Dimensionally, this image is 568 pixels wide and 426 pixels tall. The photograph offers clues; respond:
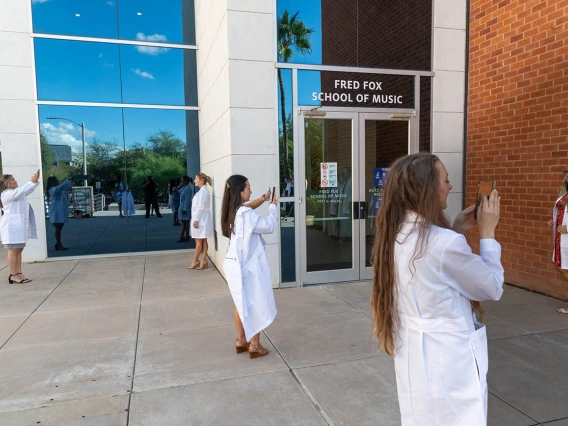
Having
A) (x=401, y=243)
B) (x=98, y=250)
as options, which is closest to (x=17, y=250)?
(x=98, y=250)

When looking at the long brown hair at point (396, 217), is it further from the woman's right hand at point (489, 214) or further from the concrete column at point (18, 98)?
the concrete column at point (18, 98)

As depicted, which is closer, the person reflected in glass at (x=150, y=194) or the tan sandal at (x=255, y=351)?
the tan sandal at (x=255, y=351)

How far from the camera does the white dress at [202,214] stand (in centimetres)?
765

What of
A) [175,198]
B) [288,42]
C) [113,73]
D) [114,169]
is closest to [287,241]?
[288,42]

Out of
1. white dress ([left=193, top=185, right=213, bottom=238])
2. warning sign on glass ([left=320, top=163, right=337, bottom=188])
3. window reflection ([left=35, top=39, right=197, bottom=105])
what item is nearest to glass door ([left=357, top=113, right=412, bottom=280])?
warning sign on glass ([left=320, top=163, right=337, bottom=188])

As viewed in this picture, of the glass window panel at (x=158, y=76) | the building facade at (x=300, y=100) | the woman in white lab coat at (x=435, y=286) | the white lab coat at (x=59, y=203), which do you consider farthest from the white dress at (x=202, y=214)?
the woman in white lab coat at (x=435, y=286)

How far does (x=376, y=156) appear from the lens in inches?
262

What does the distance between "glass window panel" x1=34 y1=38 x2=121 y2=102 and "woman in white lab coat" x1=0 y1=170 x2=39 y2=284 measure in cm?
288

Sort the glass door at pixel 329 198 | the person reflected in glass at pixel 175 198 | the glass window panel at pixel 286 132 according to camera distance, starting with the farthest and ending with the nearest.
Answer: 1. the person reflected in glass at pixel 175 198
2. the glass door at pixel 329 198
3. the glass window panel at pixel 286 132

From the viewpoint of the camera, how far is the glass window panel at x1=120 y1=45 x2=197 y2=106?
30.8 ft

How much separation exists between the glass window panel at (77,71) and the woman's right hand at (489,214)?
9255 mm

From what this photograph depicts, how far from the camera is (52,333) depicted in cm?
Result: 464

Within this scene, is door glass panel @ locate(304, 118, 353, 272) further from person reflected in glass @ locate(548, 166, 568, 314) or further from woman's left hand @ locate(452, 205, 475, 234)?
woman's left hand @ locate(452, 205, 475, 234)

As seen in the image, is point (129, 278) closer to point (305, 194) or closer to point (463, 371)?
point (305, 194)
